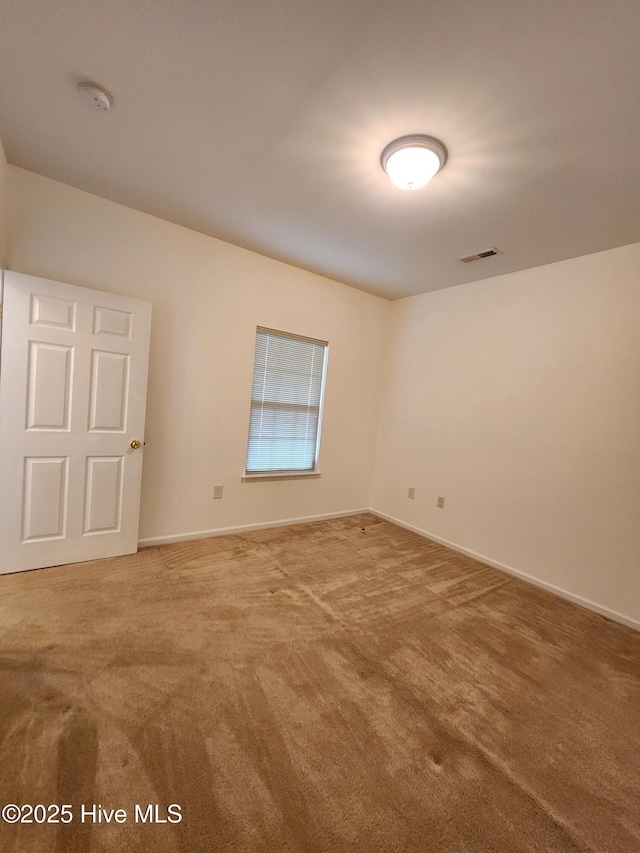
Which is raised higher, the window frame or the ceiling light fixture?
the ceiling light fixture

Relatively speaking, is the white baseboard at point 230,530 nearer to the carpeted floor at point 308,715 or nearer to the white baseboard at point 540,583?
the carpeted floor at point 308,715

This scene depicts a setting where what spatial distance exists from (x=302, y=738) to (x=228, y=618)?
866mm

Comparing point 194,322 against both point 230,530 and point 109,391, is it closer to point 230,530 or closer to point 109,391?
point 109,391

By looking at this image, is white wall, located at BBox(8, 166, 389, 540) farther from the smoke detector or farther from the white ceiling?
the smoke detector

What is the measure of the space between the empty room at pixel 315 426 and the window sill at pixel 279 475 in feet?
0.18

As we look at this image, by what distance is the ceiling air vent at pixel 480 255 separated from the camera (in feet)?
9.18

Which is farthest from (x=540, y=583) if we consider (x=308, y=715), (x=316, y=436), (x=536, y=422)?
(x=316, y=436)

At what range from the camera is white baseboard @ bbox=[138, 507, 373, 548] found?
299cm

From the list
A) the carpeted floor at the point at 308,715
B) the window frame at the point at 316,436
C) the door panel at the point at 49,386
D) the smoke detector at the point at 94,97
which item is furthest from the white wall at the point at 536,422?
the door panel at the point at 49,386

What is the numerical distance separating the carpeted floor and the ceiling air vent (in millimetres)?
2744

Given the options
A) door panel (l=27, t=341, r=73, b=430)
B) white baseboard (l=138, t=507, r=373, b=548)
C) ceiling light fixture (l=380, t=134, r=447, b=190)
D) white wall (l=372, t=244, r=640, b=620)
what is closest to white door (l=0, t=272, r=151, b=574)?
door panel (l=27, t=341, r=73, b=430)

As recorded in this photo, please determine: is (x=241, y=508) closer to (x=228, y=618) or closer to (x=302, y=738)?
(x=228, y=618)

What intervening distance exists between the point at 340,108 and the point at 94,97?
1.14 meters

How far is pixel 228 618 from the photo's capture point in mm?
2107
